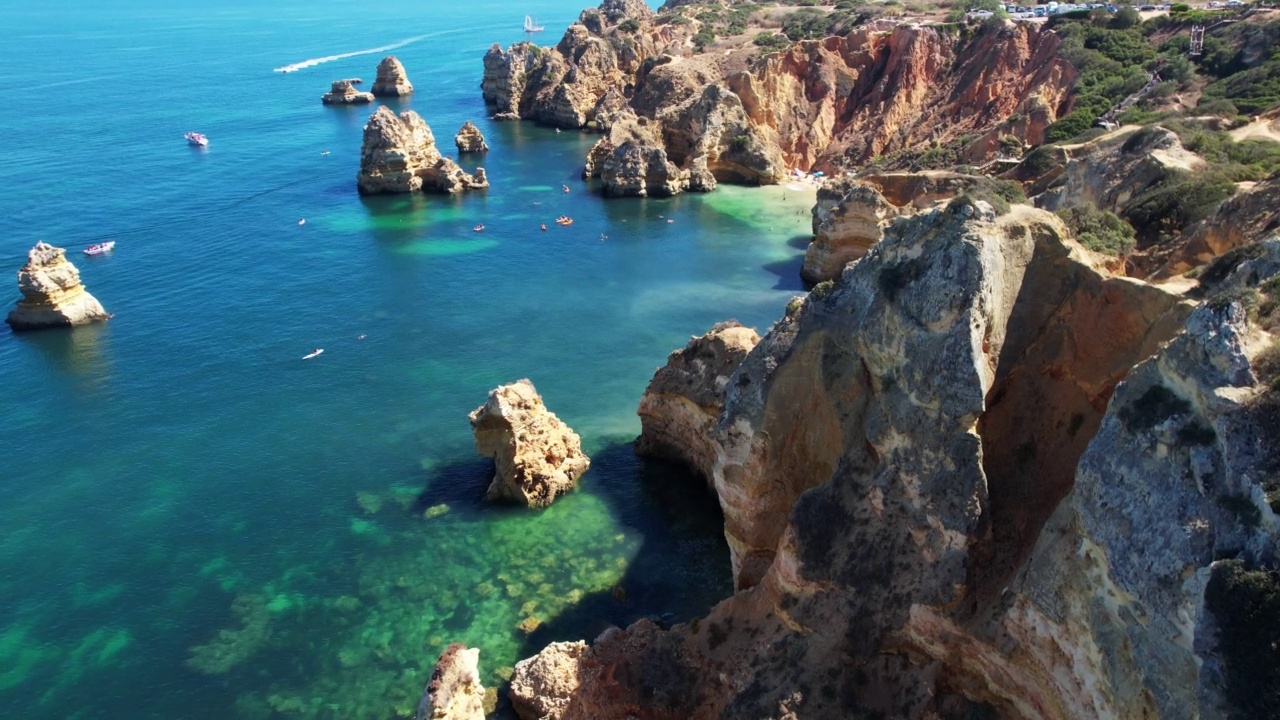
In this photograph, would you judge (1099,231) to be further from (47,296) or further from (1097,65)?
(47,296)

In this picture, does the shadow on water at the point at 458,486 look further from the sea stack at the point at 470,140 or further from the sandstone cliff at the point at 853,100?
the sea stack at the point at 470,140

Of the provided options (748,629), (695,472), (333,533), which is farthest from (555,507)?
(748,629)

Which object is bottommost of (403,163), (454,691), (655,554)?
(655,554)

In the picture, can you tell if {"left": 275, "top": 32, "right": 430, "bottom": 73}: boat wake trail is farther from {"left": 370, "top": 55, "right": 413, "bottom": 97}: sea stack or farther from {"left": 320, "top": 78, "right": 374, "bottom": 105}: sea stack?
{"left": 320, "top": 78, "right": 374, "bottom": 105}: sea stack

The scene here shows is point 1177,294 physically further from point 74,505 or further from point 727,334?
point 74,505

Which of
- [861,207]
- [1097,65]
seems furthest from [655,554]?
[1097,65]
